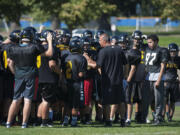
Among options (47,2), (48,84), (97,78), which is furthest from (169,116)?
(47,2)

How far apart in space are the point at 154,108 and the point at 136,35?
7.75 ft

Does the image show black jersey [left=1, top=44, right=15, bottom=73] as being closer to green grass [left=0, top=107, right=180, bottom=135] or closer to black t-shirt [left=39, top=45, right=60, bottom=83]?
black t-shirt [left=39, top=45, right=60, bottom=83]

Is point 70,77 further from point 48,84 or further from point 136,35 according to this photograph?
point 136,35

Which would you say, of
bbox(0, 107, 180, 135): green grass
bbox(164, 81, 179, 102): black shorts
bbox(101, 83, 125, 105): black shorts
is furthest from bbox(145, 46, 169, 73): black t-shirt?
bbox(164, 81, 179, 102): black shorts

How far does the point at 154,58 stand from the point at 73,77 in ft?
7.90

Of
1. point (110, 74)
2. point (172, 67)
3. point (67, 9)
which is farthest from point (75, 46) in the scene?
point (67, 9)

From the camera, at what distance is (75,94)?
436 inches

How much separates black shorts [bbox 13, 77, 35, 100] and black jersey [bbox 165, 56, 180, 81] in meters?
5.59

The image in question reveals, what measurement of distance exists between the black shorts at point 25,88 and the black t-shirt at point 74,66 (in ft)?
3.49

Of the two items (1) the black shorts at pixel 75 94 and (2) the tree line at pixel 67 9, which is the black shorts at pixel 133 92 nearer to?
(1) the black shorts at pixel 75 94

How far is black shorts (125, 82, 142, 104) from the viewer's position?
12594 mm

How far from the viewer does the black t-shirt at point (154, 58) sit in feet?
39.8

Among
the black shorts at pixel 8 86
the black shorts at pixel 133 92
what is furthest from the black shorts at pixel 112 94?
the black shorts at pixel 8 86

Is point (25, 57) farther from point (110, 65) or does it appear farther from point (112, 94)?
point (112, 94)
